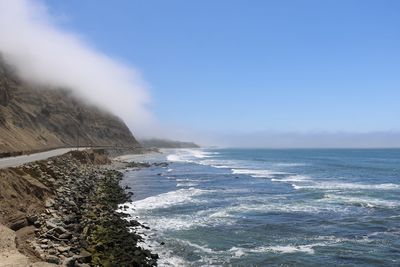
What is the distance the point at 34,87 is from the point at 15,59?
1821cm

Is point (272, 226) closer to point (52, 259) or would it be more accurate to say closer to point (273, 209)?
point (273, 209)

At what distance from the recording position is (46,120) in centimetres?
12200

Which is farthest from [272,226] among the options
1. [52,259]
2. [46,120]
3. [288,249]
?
[46,120]

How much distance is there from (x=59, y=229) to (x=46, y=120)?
106228mm

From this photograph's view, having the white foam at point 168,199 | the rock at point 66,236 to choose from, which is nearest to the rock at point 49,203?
the rock at point 66,236

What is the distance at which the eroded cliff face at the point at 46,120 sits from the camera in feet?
278

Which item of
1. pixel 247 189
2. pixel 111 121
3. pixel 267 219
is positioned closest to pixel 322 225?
pixel 267 219

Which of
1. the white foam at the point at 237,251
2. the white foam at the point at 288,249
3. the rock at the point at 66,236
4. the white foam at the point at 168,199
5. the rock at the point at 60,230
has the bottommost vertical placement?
the white foam at the point at 237,251

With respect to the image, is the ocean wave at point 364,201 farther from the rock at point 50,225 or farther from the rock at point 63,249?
the rock at point 63,249

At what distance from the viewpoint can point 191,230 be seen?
92.8 feet

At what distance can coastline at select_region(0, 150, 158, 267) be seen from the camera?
57.0 ft

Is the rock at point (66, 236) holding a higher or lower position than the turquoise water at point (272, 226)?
higher

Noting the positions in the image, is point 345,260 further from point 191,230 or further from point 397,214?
point 397,214

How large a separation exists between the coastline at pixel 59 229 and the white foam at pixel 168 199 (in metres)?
4.13
